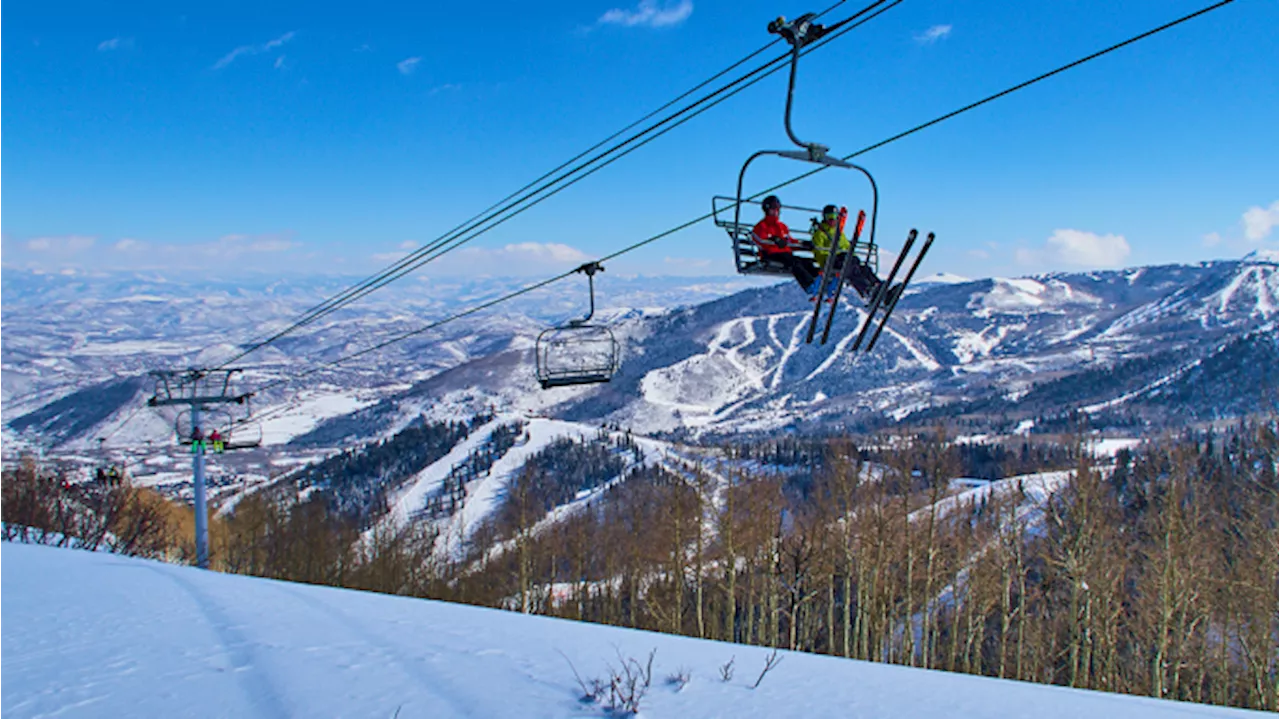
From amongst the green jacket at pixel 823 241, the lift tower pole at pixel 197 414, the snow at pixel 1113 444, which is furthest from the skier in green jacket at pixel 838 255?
the snow at pixel 1113 444

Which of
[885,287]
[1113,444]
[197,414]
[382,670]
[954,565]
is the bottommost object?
[1113,444]

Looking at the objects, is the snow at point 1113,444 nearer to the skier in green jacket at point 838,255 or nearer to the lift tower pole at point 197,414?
the lift tower pole at point 197,414

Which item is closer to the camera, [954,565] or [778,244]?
[778,244]

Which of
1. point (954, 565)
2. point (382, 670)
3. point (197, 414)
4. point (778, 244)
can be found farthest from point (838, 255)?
point (954, 565)

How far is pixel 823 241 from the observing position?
28.7ft

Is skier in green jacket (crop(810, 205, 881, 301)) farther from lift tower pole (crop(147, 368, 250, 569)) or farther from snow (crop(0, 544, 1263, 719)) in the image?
lift tower pole (crop(147, 368, 250, 569))

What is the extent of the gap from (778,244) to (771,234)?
154 mm

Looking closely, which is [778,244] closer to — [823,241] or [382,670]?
[823,241]

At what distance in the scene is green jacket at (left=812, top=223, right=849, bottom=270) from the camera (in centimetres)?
870

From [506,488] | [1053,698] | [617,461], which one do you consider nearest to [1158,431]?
[617,461]

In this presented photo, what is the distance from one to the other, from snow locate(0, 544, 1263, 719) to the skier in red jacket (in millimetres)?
4248

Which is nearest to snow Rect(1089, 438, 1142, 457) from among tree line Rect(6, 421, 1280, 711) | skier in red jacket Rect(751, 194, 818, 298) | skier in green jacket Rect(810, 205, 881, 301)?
tree line Rect(6, 421, 1280, 711)

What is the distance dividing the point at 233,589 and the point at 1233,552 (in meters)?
27.5

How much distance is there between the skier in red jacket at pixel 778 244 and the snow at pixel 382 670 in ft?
13.9
